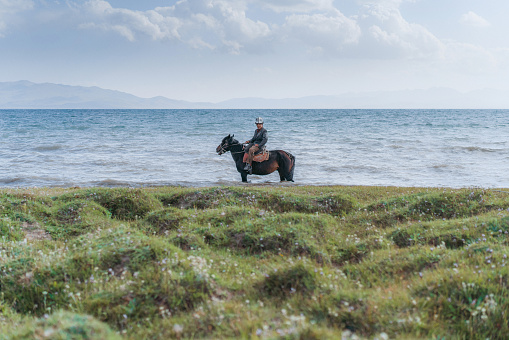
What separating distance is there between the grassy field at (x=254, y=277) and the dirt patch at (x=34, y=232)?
0.15 feet

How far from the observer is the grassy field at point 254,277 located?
457cm

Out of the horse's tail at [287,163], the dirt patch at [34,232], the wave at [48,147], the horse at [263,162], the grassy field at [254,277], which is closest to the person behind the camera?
the grassy field at [254,277]

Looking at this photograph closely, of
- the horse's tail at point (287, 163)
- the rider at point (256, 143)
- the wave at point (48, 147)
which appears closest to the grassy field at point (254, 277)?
the rider at point (256, 143)

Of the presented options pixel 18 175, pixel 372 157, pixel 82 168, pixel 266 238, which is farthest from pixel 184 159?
pixel 266 238

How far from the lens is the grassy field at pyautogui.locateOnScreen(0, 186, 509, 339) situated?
4.57m

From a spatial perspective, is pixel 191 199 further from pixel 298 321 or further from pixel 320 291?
pixel 298 321

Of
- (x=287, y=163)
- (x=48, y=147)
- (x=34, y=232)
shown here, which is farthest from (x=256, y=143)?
(x=48, y=147)

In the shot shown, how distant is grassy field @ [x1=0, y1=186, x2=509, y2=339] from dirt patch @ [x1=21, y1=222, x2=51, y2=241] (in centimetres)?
5

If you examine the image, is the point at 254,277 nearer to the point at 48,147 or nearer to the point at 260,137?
the point at 260,137

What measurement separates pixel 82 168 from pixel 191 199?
18.9 meters

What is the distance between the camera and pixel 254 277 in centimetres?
628

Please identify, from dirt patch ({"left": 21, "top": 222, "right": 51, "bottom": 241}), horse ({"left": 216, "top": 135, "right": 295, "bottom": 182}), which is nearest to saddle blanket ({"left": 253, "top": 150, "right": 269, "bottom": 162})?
horse ({"left": 216, "top": 135, "right": 295, "bottom": 182})

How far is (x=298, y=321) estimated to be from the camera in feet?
14.5

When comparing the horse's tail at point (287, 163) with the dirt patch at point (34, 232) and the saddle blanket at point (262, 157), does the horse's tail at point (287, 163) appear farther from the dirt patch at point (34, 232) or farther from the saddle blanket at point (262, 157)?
the dirt patch at point (34, 232)
